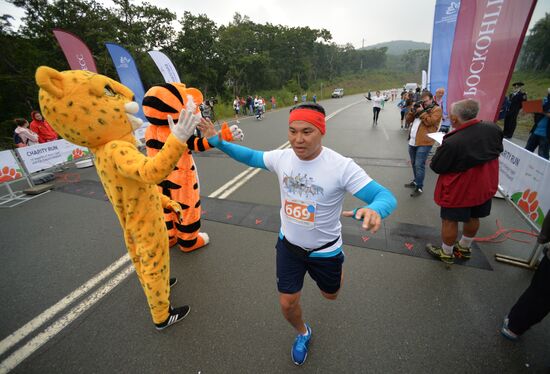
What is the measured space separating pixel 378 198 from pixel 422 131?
416 cm

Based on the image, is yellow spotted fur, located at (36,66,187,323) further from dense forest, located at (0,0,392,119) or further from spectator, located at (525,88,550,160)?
dense forest, located at (0,0,392,119)

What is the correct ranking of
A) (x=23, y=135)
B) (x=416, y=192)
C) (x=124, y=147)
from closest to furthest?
1. (x=124, y=147)
2. (x=416, y=192)
3. (x=23, y=135)

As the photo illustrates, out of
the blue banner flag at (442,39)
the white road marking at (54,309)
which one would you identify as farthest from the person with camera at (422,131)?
the white road marking at (54,309)

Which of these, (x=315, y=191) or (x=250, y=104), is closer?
(x=315, y=191)

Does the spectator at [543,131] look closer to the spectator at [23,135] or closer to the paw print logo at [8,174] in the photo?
the paw print logo at [8,174]

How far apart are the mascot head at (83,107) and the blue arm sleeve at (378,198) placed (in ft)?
6.08

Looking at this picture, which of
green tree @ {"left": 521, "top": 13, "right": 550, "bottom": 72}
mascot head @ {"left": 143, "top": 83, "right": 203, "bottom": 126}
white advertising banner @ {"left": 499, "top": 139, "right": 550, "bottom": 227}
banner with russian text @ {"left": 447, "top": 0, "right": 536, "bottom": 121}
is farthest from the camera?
green tree @ {"left": 521, "top": 13, "right": 550, "bottom": 72}

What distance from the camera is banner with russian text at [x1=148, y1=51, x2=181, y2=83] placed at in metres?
10.0

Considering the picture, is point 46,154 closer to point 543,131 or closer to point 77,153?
point 77,153

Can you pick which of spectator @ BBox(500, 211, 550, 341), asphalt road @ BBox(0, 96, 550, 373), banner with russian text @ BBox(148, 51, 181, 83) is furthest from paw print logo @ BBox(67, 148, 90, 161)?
spectator @ BBox(500, 211, 550, 341)

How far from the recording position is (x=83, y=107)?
1.73 meters

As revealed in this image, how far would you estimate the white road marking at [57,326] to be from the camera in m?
2.14

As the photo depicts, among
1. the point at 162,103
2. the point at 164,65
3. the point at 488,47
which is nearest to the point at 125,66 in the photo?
the point at 164,65

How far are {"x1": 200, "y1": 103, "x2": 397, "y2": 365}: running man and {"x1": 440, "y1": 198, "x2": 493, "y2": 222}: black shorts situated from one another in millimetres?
1893
